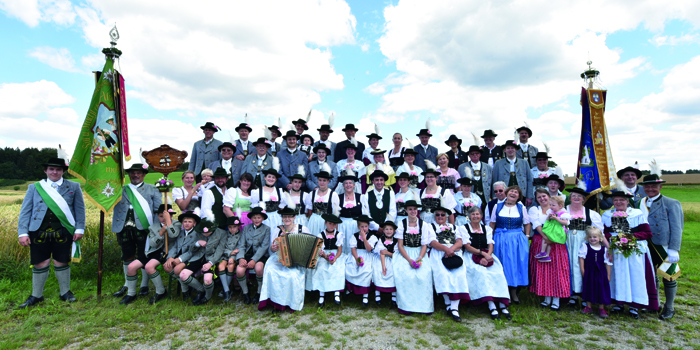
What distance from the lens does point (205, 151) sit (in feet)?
28.6

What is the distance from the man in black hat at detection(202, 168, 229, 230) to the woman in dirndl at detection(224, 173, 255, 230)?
23cm

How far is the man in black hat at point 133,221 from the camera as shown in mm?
6484

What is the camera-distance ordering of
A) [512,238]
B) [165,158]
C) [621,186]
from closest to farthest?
[621,186] < [512,238] < [165,158]

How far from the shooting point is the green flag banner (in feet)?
20.8

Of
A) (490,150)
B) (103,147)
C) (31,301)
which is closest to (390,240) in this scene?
(490,150)

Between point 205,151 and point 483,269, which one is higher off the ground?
point 205,151

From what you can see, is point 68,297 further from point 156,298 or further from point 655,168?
point 655,168

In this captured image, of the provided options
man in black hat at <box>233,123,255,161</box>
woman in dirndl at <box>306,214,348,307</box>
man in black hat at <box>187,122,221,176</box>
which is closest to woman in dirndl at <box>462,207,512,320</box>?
woman in dirndl at <box>306,214,348,307</box>

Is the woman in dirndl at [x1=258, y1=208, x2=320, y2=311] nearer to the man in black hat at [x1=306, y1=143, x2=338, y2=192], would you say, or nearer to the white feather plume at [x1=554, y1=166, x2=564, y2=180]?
the man in black hat at [x1=306, y1=143, x2=338, y2=192]

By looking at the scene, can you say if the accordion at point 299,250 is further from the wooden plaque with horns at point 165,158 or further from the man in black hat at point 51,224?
the man in black hat at point 51,224

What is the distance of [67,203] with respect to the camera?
629cm

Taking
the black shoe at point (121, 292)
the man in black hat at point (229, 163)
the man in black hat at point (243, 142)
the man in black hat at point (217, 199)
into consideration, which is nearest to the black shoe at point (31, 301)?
the black shoe at point (121, 292)

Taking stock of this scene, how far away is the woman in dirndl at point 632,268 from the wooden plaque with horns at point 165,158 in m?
8.73

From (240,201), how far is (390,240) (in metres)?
3.25
